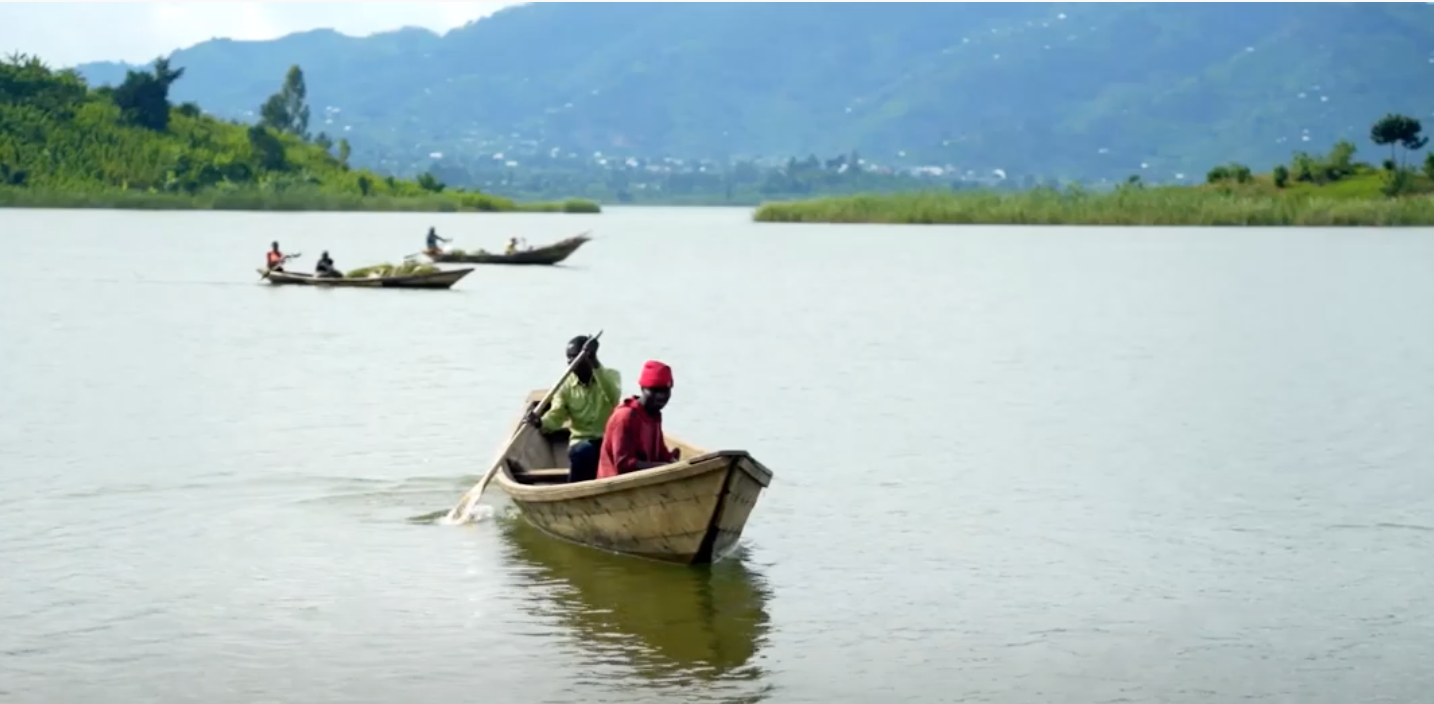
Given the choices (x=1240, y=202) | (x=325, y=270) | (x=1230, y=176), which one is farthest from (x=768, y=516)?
(x=1230, y=176)

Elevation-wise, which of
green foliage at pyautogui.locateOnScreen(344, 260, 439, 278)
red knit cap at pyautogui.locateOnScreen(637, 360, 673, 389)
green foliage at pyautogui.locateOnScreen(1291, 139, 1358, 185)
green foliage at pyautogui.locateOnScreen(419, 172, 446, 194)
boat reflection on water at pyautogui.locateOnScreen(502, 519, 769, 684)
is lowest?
boat reflection on water at pyautogui.locateOnScreen(502, 519, 769, 684)

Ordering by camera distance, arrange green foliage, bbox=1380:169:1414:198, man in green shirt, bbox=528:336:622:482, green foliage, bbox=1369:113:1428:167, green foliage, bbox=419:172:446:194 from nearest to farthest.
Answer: man in green shirt, bbox=528:336:622:482 → green foliage, bbox=1380:169:1414:198 → green foliage, bbox=1369:113:1428:167 → green foliage, bbox=419:172:446:194

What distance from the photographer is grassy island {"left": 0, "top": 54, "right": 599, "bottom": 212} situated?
12119 cm

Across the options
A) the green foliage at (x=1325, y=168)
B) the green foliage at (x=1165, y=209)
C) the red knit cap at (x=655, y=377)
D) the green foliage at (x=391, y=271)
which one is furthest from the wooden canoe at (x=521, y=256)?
the red knit cap at (x=655, y=377)

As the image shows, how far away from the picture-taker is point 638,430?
53.3 ft

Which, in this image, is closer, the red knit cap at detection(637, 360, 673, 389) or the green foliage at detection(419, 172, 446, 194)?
the red knit cap at detection(637, 360, 673, 389)

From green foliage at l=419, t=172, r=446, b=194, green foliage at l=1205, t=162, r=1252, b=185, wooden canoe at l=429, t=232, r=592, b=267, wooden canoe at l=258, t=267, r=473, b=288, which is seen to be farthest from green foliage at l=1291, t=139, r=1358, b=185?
green foliage at l=419, t=172, r=446, b=194

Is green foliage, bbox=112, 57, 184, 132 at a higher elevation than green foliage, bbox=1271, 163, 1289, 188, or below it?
higher

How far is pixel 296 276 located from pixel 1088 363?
21.5m

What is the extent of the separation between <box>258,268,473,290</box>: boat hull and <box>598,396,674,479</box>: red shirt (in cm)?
3356

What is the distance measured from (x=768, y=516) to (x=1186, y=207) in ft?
260

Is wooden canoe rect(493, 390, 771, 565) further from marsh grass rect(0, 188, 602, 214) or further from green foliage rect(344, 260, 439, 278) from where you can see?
marsh grass rect(0, 188, 602, 214)

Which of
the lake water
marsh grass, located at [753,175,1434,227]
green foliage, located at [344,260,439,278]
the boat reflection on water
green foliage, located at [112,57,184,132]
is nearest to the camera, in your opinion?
the lake water

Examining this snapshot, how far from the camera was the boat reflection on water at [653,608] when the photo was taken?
13.9m
